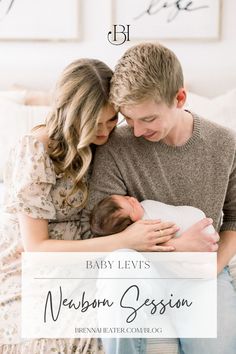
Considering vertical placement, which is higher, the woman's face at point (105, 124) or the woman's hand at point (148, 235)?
the woman's face at point (105, 124)

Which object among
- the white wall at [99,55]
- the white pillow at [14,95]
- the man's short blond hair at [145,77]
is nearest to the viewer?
the man's short blond hair at [145,77]

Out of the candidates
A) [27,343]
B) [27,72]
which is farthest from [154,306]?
[27,72]

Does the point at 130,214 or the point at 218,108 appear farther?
the point at 218,108

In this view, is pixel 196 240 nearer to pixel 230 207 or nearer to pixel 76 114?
pixel 230 207

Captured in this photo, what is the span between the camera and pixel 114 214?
1.53 meters

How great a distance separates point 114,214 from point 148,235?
0.37 ft

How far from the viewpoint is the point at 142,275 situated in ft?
4.56

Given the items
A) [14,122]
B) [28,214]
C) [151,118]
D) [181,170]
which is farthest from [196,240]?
[14,122]

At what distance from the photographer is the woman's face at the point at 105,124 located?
147 cm

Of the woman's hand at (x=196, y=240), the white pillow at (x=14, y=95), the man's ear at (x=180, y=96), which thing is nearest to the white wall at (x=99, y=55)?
the white pillow at (x=14, y=95)

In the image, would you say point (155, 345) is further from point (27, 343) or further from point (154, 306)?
point (27, 343)

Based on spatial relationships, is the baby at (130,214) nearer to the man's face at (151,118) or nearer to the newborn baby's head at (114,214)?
the newborn baby's head at (114,214)

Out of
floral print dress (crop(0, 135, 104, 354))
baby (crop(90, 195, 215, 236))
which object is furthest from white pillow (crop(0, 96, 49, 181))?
baby (crop(90, 195, 215, 236))

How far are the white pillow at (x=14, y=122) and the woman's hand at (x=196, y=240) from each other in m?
1.15
